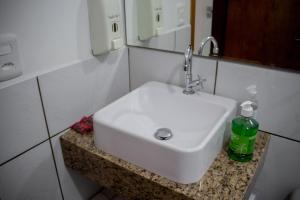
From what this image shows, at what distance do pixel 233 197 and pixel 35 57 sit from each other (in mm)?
717

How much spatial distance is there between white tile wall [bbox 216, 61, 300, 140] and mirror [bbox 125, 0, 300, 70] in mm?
34

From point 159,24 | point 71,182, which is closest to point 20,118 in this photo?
point 71,182

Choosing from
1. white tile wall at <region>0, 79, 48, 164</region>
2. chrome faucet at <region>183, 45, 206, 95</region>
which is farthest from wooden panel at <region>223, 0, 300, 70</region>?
white tile wall at <region>0, 79, 48, 164</region>

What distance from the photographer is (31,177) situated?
898 millimetres

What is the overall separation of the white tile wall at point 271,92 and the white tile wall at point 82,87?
17.5 inches

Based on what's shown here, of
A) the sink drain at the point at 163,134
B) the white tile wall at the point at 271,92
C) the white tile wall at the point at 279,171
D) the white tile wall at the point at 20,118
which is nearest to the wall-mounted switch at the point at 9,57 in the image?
the white tile wall at the point at 20,118

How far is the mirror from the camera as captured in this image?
2.77 ft

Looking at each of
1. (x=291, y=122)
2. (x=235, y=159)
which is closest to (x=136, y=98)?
(x=235, y=159)

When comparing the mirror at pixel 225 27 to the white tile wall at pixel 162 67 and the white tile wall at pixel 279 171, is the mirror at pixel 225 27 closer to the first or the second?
the white tile wall at pixel 162 67

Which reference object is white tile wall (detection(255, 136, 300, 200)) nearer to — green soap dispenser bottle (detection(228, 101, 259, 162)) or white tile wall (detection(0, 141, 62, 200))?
green soap dispenser bottle (detection(228, 101, 259, 162))

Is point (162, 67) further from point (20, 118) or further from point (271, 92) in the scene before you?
point (20, 118)

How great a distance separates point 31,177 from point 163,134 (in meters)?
0.48

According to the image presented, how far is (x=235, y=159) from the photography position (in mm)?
827

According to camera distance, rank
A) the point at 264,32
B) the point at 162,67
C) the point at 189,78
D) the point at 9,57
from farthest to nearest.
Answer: the point at 162,67 < the point at 189,78 < the point at 264,32 < the point at 9,57
